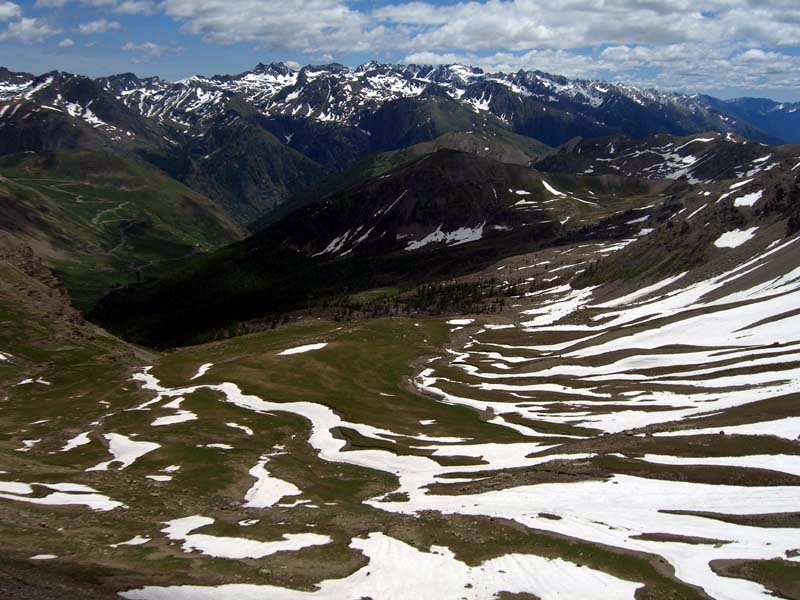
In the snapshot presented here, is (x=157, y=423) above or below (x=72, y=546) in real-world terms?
below

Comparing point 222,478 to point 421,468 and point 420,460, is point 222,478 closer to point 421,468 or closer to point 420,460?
point 421,468

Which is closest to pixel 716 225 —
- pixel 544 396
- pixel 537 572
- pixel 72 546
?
pixel 544 396

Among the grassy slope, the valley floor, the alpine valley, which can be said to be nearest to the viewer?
the grassy slope

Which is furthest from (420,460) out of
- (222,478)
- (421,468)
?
(222,478)

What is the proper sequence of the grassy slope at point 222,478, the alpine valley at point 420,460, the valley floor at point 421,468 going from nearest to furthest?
the grassy slope at point 222,478 < the valley floor at point 421,468 < the alpine valley at point 420,460

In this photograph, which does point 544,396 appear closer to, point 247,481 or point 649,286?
point 247,481

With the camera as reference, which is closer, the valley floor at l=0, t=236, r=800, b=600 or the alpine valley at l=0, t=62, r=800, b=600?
the valley floor at l=0, t=236, r=800, b=600

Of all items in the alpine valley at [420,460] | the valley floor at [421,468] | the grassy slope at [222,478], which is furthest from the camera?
the alpine valley at [420,460]

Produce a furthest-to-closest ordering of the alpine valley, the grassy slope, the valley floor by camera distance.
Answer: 1. the alpine valley
2. the valley floor
3. the grassy slope
